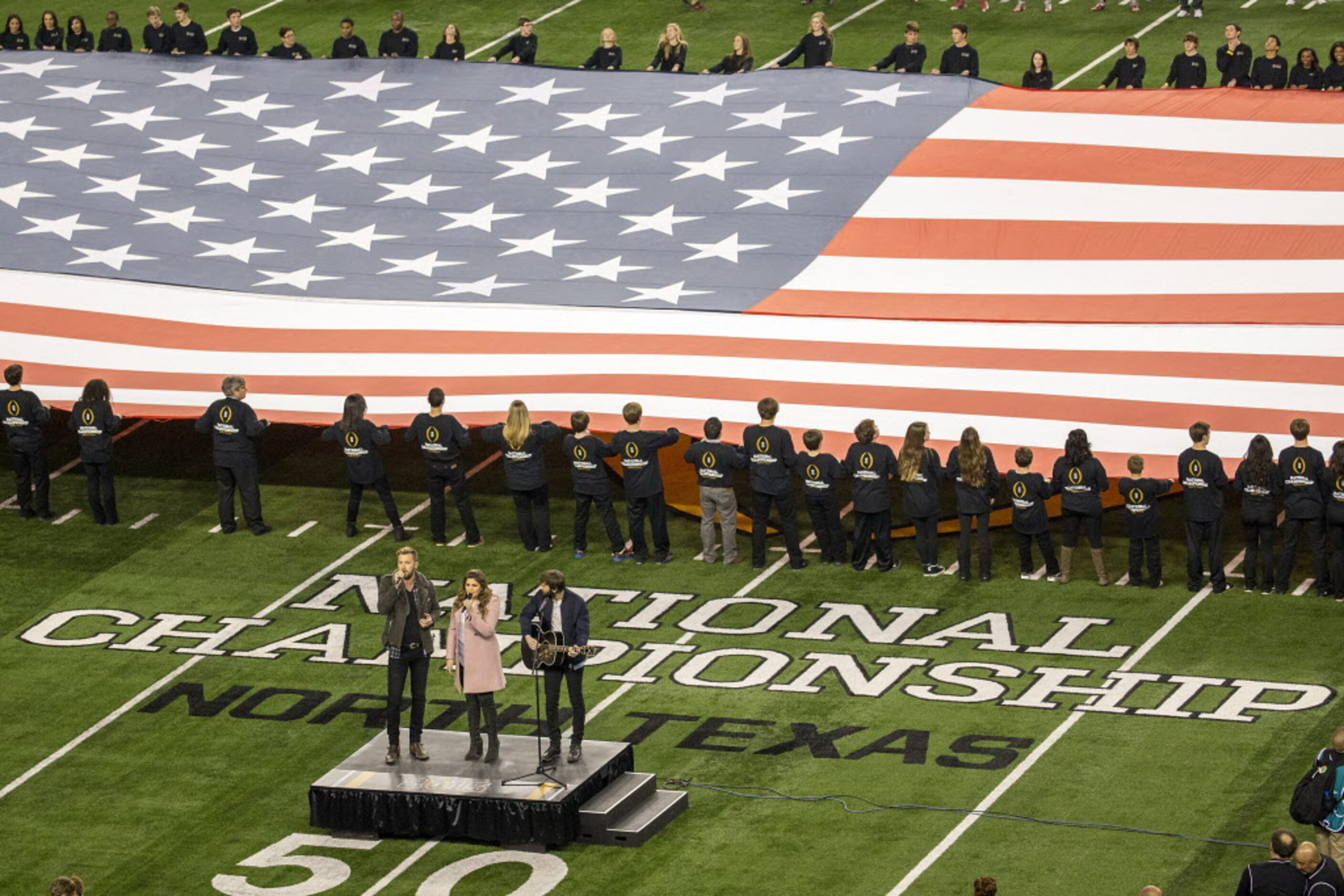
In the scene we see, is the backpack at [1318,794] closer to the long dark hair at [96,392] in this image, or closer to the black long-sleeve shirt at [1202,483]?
the black long-sleeve shirt at [1202,483]

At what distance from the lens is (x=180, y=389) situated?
24.2 metres

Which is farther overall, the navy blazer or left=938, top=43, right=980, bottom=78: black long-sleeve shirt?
left=938, top=43, right=980, bottom=78: black long-sleeve shirt

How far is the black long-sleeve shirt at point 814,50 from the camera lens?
28.6m

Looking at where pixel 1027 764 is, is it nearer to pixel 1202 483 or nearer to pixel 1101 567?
pixel 1101 567

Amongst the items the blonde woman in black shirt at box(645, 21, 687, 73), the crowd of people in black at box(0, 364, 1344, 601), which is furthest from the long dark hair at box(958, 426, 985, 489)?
the blonde woman in black shirt at box(645, 21, 687, 73)

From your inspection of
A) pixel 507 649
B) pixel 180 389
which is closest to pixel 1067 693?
pixel 507 649

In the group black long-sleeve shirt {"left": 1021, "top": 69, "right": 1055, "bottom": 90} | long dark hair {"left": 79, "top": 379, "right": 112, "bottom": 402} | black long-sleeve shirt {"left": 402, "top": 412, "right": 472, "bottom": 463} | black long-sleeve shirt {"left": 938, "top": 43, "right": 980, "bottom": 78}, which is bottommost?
black long-sleeve shirt {"left": 402, "top": 412, "right": 472, "bottom": 463}

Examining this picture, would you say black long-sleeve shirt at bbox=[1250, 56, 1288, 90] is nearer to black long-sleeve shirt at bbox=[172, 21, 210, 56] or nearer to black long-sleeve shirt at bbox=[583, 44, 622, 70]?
black long-sleeve shirt at bbox=[583, 44, 622, 70]

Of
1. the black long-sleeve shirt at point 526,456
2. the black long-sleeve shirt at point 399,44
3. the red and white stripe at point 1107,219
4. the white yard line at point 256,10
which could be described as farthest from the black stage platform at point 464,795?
the white yard line at point 256,10

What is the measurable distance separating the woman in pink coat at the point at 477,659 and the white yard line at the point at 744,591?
0.67m

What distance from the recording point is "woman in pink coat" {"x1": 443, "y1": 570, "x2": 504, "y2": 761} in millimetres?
17594

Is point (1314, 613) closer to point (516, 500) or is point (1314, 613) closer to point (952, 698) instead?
point (952, 698)

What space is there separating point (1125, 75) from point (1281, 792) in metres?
12.0

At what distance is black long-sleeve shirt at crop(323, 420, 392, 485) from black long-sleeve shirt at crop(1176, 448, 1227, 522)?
693cm
